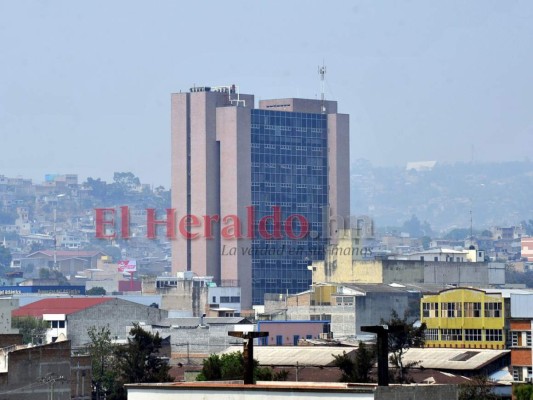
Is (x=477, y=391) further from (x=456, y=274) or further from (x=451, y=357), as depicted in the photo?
(x=456, y=274)

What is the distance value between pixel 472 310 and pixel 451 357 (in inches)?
601

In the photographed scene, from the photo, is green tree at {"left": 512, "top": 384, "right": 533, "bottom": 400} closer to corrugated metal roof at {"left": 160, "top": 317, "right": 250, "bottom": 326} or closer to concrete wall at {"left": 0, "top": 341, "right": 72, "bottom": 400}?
concrete wall at {"left": 0, "top": 341, "right": 72, "bottom": 400}

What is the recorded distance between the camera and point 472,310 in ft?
315

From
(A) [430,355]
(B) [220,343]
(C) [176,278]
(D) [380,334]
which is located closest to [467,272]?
(C) [176,278]

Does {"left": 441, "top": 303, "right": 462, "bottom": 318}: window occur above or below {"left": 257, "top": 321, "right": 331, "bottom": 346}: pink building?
above

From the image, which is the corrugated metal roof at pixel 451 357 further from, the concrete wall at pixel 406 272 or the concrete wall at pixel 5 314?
the concrete wall at pixel 406 272

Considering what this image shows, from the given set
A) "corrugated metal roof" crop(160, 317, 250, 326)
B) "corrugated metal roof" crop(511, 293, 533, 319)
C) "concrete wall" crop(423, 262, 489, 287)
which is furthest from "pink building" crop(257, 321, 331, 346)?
"corrugated metal roof" crop(511, 293, 533, 319)

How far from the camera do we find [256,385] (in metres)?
32.5

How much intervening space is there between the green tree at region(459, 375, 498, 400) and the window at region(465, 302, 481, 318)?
90.4ft

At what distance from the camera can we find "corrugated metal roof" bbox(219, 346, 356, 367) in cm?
8200

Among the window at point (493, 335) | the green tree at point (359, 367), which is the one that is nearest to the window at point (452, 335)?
the window at point (493, 335)

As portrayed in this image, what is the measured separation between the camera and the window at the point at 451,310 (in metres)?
97.6

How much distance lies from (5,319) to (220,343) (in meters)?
19.4

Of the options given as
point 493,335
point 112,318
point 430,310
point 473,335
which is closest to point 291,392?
point 493,335
